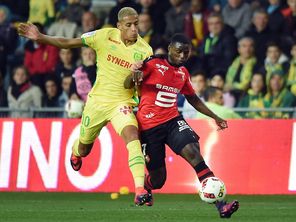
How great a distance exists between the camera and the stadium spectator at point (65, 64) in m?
23.9

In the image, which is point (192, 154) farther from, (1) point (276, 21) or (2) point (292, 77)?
(1) point (276, 21)

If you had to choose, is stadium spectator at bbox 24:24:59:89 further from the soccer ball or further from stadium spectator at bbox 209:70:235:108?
the soccer ball

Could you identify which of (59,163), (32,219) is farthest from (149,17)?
(32,219)

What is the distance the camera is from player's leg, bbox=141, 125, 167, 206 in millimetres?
14789

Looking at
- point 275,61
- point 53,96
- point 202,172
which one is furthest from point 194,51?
point 202,172

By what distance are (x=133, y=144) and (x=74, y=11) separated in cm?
1149

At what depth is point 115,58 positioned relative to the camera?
15227mm

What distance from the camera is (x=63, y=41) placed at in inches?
584

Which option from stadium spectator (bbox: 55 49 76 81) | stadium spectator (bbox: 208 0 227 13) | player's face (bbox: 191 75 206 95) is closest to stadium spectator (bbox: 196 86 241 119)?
player's face (bbox: 191 75 206 95)

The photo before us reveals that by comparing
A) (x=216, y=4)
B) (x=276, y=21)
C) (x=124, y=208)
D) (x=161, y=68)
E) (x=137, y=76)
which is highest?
(x=216, y=4)

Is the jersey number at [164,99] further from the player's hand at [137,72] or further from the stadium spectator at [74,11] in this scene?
the stadium spectator at [74,11]

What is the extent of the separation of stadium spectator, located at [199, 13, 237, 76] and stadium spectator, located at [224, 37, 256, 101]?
1.49 feet

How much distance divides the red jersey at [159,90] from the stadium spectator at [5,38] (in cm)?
1077

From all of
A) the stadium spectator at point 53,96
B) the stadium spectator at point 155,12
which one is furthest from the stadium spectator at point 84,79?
the stadium spectator at point 155,12
